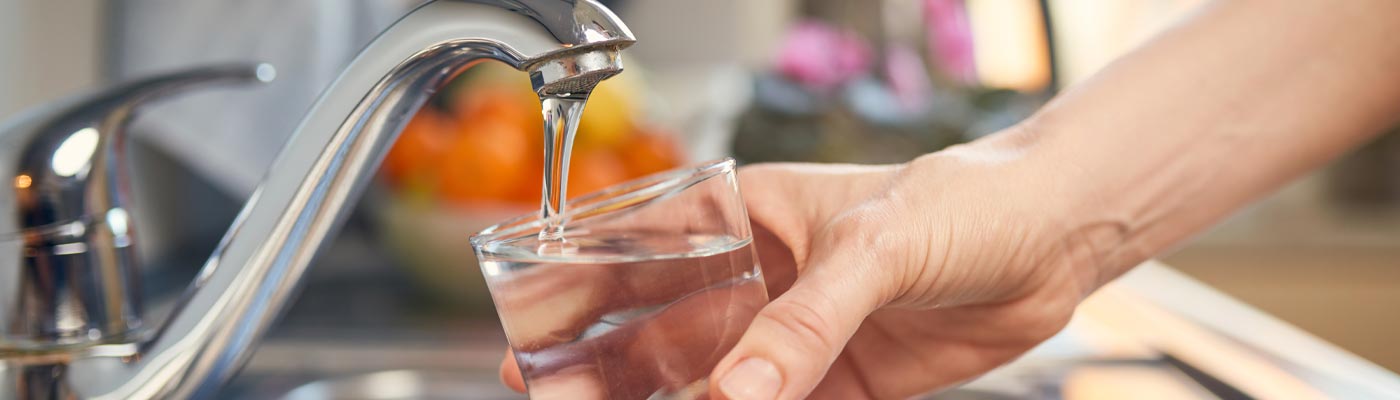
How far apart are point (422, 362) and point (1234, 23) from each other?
1.40ft

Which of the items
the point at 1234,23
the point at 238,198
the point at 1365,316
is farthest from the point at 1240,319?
the point at 1365,316

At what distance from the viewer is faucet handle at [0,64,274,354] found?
15.3 inches

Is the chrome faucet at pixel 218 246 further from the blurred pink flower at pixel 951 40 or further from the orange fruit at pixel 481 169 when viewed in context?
the blurred pink flower at pixel 951 40

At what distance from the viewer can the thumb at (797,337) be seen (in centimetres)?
30

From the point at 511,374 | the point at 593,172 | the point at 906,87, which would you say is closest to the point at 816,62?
the point at 906,87

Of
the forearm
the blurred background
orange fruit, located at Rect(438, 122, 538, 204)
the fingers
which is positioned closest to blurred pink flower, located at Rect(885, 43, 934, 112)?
the blurred background

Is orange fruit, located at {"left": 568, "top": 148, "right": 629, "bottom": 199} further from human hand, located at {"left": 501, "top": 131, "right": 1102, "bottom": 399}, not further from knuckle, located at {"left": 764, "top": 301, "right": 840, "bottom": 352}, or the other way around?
knuckle, located at {"left": 764, "top": 301, "right": 840, "bottom": 352}

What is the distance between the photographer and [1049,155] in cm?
45

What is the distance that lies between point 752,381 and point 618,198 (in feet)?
0.28

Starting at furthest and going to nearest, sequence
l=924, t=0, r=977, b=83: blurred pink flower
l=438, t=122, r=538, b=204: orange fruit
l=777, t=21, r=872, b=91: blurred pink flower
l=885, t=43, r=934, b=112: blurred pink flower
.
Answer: l=924, t=0, r=977, b=83: blurred pink flower
l=885, t=43, r=934, b=112: blurred pink flower
l=777, t=21, r=872, b=91: blurred pink flower
l=438, t=122, r=538, b=204: orange fruit

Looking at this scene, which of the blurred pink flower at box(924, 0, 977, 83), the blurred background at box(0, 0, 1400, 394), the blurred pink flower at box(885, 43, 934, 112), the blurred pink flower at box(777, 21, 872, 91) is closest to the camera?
the blurred background at box(0, 0, 1400, 394)

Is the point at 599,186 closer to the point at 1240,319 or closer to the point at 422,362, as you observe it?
the point at 422,362

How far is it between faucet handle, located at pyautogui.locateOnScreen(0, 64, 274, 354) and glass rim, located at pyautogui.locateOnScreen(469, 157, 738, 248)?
0.14 meters

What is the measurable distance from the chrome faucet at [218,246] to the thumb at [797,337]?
98mm
